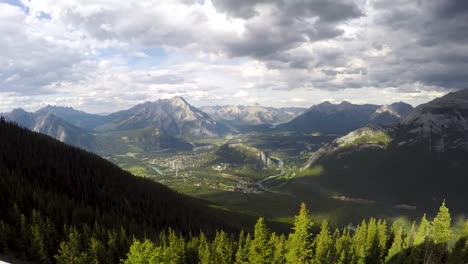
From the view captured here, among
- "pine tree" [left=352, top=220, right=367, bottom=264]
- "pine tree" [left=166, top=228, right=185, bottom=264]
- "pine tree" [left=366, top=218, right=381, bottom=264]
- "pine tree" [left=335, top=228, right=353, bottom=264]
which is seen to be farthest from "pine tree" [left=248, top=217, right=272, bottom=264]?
"pine tree" [left=366, top=218, right=381, bottom=264]

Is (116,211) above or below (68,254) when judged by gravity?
below

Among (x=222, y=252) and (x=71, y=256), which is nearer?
(x=71, y=256)

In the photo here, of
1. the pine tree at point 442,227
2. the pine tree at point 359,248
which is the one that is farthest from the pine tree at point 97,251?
the pine tree at point 442,227

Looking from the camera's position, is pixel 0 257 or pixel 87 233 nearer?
pixel 0 257

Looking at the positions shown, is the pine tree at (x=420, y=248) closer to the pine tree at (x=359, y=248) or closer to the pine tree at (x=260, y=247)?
the pine tree at (x=359, y=248)

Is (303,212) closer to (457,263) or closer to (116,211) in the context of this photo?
(457,263)

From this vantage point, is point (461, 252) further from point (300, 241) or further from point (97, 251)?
point (97, 251)

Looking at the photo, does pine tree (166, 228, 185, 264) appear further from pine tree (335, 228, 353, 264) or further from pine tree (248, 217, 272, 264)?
pine tree (335, 228, 353, 264)

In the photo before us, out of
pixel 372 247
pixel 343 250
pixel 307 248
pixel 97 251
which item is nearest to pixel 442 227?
pixel 372 247

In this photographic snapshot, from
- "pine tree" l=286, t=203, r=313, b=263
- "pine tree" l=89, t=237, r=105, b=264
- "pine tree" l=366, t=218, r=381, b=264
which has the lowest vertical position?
"pine tree" l=366, t=218, r=381, b=264

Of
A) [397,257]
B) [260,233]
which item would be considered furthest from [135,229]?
[397,257]

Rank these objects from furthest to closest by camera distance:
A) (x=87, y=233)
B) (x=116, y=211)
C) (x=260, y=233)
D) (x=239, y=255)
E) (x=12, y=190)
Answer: (x=116, y=211)
(x=12, y=190)
(x=87, y=233)
(x=239, y=255)
(x=260, y=233)
